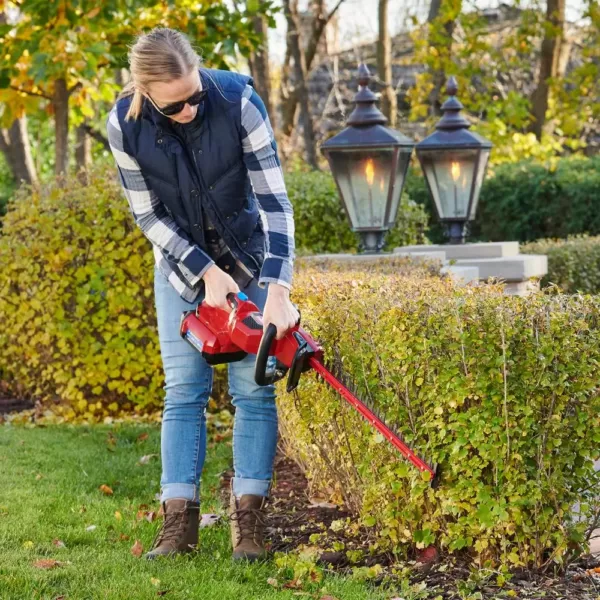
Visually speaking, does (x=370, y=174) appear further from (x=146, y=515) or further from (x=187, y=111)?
(x=187, y=111)

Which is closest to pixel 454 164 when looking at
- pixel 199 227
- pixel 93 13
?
pixel 93 13

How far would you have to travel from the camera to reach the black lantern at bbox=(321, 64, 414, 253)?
7156 millimetres

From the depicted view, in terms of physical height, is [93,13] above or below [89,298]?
above

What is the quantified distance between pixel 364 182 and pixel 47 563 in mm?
4307

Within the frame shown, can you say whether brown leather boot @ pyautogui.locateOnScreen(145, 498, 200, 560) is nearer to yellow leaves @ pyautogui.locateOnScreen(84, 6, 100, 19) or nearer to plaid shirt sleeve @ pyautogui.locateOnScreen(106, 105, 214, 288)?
plaid shirt sleeve @ pyautogui.locateOnScreen(106, 105, 214, 288)

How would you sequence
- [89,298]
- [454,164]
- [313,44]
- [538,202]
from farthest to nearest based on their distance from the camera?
[313,44], [538,202], [454,164], [89,298]

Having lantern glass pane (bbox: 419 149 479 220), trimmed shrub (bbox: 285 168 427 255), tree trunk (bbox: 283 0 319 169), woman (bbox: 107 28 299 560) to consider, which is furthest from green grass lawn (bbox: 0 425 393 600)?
tree trunk (bbox: 283 0 319 169)

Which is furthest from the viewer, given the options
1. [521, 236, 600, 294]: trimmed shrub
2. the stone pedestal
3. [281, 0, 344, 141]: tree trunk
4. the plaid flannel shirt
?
[281, 0, 344, 141]: tree trunk

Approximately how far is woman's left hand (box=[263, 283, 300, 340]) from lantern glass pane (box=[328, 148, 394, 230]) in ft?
12.8

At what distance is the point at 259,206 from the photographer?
363 cm

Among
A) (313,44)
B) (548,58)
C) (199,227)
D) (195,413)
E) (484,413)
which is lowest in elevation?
(195,413)

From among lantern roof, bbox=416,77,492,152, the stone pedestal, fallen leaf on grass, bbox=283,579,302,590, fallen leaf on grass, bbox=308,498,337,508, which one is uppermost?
lantern roof, bbox=416,77,492,152

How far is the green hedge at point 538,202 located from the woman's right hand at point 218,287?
413 inches

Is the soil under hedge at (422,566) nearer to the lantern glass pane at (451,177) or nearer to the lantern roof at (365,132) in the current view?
the lantern roof at (365,132)
